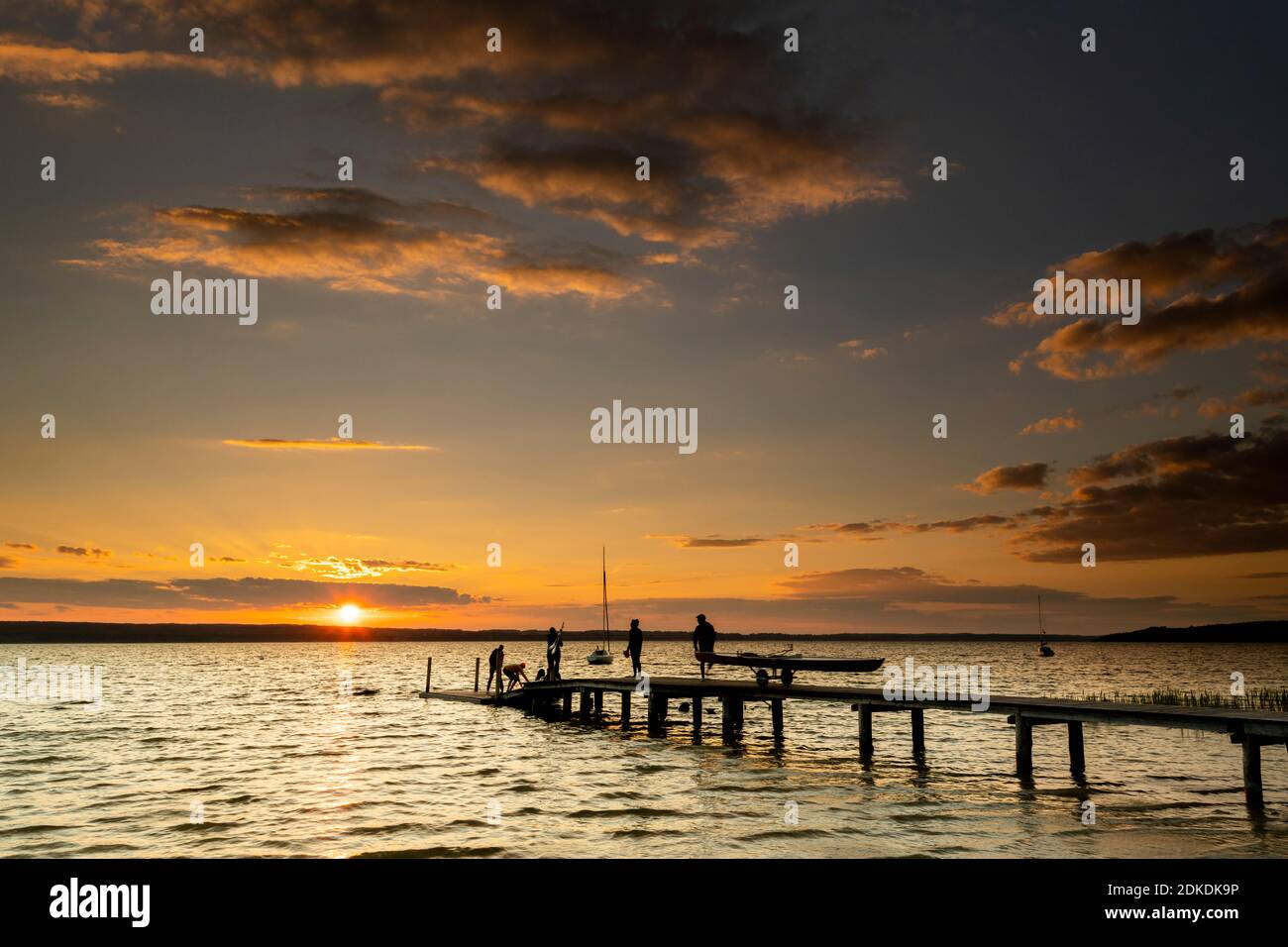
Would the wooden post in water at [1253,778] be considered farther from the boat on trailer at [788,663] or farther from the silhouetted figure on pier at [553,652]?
the silhouetted figure on pier at [553,652]

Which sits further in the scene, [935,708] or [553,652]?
[553,652]

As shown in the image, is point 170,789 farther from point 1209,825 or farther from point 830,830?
point 1209,825

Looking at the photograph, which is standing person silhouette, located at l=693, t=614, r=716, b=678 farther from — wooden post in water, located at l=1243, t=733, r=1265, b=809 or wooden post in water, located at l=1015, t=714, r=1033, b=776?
wooden post in water, located at l=1243, t=733, r=1265, b=809

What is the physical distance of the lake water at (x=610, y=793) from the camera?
1852 cm

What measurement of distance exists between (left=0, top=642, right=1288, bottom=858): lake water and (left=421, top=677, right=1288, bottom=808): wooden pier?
3.19 feet

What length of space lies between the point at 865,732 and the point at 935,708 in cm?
Answer: 380

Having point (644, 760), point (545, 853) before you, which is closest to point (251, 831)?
point (545, 853)

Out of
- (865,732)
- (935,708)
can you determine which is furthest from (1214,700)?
(935,708)

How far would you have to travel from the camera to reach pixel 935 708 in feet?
89.1

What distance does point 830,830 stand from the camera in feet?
63.0

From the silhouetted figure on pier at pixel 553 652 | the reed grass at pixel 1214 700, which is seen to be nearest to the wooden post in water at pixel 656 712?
the silhouetted figure on pier at pixel 553 652

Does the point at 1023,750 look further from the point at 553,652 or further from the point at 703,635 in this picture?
the point at 553,652

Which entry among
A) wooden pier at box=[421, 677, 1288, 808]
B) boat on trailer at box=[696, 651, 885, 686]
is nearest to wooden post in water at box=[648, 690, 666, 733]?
wooden pier at box=[421, 677, 1288, 808]
